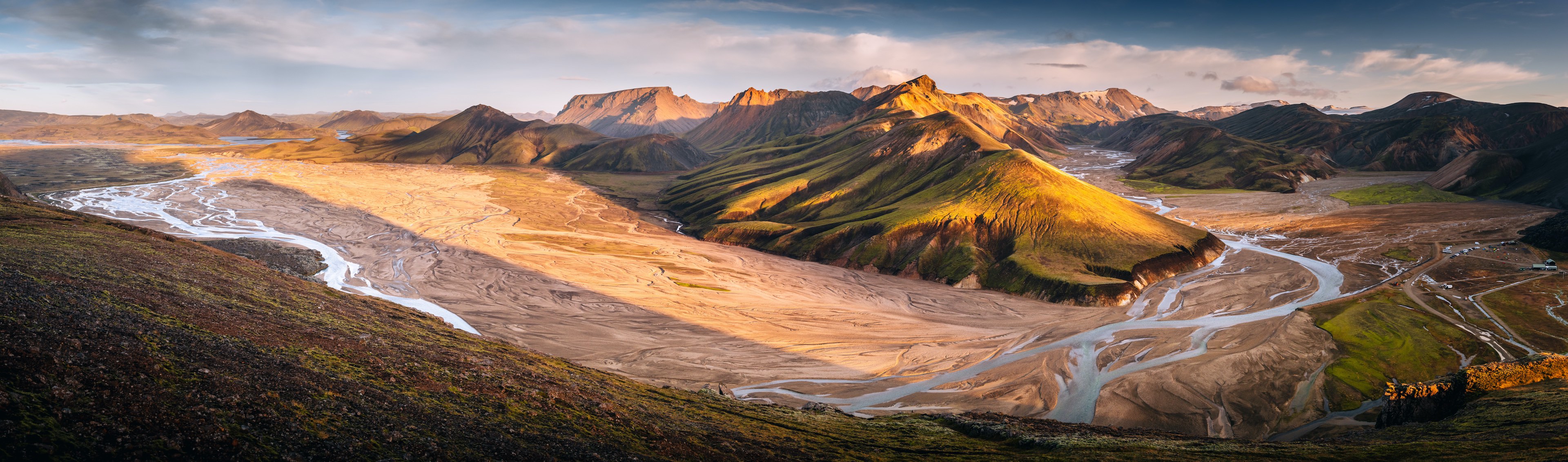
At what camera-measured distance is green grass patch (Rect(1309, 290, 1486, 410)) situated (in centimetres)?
5875

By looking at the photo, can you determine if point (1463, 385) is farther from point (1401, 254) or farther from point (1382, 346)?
point (1401, 254)

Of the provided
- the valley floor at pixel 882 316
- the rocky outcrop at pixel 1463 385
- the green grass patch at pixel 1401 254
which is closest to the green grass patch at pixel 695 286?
the valley floor at pixel 882 316

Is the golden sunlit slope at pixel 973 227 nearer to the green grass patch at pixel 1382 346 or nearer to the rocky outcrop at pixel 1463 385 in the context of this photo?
the green grass patch at pixel 1382 346

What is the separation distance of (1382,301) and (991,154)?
76.0m

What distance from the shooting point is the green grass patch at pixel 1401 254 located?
10675cm

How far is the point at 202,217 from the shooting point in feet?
455

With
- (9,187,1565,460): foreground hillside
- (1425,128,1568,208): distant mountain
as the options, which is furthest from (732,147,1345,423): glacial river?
(1425,128,1568,208): distant mountain

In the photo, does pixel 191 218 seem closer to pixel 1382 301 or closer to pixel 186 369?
pixel 186 369

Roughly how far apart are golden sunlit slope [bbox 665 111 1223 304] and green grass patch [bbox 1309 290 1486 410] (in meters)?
22.9

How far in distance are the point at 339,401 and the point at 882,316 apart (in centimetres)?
6520

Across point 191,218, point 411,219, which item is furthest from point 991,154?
point 191,218

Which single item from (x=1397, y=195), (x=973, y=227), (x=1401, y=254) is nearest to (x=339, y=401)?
(x=973, y=227)

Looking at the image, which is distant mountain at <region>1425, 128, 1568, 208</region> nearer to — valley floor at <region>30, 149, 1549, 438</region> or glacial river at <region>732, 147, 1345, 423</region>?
valley floor at <region>30, 149, 1549, 438</region>

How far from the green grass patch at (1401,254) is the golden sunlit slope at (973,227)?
1006 inches
